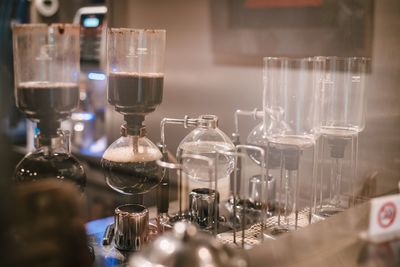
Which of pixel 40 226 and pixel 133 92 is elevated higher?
pixel 133 92

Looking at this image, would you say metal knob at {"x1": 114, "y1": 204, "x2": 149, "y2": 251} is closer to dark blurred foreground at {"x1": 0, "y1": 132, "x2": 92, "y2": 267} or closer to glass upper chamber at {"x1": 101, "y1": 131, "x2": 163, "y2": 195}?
glass upper chamber at {"x1": 101, "y1": 131, "x2": 163, "y2": 195}

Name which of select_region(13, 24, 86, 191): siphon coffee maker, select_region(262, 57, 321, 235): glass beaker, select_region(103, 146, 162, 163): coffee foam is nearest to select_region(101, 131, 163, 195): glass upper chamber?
select_region(103, 146, 162, 163): coffee foam

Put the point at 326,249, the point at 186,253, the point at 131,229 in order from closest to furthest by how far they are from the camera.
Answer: the point at 186,253 → the point at 326,249 → the point at 131,229

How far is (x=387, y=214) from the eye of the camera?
3.31ft

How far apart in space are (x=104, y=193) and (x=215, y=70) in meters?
1.11

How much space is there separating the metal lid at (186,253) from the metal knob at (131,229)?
36 centimetres

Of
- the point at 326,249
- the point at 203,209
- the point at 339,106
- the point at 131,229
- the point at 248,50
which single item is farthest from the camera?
the point at 248,50

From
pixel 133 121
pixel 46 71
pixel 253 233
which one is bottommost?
pixel 253 233

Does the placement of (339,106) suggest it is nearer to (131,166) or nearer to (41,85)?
(131,166)

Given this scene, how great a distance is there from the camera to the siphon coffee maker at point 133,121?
1.13 meters

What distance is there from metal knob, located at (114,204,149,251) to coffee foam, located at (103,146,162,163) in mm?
109

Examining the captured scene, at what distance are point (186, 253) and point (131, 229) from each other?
1.38 ft

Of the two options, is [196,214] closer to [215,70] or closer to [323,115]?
[323,115]

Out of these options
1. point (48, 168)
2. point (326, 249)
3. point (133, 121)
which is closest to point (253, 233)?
point (326, 249)
